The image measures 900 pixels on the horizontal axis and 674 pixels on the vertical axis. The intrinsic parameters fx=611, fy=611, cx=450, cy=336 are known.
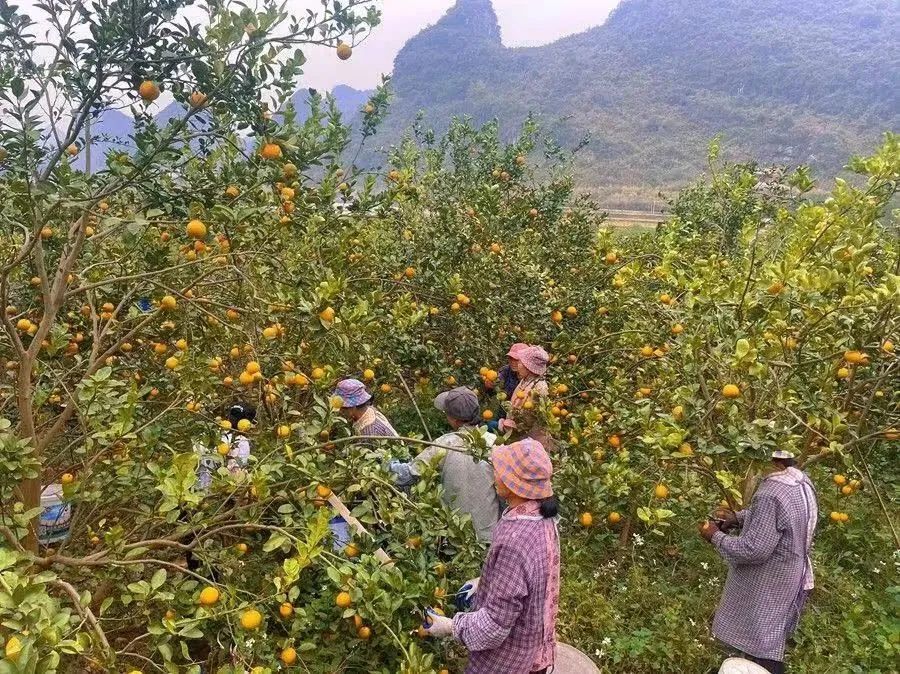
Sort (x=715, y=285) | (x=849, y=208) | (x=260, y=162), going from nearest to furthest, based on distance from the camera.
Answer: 1. (x=260, y=162)
2. (x=715, y=285)
3. (x=849, y=208)

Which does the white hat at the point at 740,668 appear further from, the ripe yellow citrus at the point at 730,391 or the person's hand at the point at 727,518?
the ripe yellow citrus at the point at 730,391

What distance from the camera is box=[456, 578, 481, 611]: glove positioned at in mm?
2016

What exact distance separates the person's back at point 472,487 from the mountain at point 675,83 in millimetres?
39148

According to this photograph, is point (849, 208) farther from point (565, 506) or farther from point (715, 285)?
point (565, 506)

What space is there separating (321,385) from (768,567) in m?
1.88

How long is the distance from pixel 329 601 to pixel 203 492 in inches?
25.4

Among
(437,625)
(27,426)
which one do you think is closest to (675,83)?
(437,625)

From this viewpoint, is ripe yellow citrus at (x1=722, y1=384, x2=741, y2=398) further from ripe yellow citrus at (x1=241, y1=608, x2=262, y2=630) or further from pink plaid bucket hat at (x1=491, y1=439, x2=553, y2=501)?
ripe yellow citrus at (x1=241, y1=608, x2=262, y2=630)

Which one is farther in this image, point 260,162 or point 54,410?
point 54,410

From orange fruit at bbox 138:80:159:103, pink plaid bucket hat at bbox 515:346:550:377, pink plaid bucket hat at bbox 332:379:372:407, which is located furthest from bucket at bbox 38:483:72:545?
pink plaid bucket hat at bbox 515:346:550:377

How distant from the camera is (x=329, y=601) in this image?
199 centimetres

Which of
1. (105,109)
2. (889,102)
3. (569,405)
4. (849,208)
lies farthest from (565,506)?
(889,102)

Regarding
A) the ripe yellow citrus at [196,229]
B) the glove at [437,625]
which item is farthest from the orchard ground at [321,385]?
the glove at [437,625]

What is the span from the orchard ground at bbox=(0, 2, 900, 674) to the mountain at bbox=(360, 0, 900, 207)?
3806cm
